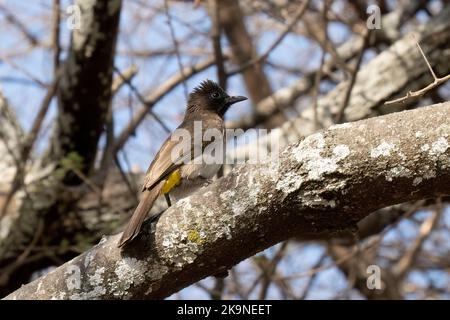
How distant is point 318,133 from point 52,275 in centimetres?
129

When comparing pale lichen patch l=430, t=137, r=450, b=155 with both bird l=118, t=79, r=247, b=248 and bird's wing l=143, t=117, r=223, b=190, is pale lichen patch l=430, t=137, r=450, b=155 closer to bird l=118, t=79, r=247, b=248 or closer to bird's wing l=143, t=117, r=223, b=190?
bird l=118, t=79, r=247, b=248

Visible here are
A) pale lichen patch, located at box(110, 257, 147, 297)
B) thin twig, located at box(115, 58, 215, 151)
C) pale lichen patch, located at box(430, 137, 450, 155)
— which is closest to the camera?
pale lichen patch, located at box(430, 137, 450, 155)

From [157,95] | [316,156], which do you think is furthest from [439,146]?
[157,95]

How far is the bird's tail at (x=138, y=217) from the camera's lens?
315 centimetres

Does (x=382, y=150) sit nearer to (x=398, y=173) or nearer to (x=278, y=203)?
(x=398, y=173)

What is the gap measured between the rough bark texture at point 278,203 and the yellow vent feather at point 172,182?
44.5 inches

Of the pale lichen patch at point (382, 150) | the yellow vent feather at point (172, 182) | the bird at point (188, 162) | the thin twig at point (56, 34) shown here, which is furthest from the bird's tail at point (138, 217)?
the thin twig at point (56, 34)

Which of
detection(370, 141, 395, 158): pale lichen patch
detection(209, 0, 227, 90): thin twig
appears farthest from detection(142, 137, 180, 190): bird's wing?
detection(370, 141, 395, 158): pale lichen patch

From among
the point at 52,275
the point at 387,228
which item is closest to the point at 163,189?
the point at 52,275

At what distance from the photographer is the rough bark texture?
2.81m

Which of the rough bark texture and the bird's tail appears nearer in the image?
the rough bark texture

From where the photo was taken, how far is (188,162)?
4.61 m

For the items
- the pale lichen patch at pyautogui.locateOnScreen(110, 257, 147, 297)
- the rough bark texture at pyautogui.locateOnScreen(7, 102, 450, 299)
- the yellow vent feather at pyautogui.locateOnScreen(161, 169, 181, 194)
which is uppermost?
the yellow vent feather at pyautogui.locateOnScreen(161, 169, 181, 194)

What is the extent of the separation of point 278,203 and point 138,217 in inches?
28.6
